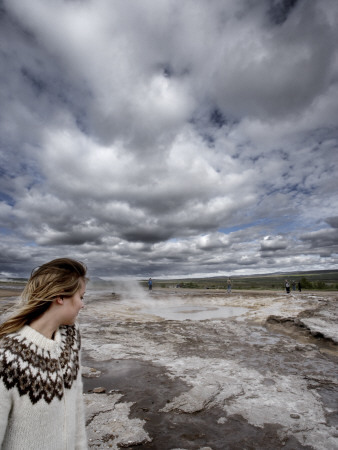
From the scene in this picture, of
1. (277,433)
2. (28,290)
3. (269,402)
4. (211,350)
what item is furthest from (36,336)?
(211,350)

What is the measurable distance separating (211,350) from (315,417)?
3.19 m

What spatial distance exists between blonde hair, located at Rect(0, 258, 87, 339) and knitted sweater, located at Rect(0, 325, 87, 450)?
0.19ft

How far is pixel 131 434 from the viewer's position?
2951mm

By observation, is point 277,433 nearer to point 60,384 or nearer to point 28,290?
point 60,384

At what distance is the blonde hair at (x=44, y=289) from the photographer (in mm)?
1261

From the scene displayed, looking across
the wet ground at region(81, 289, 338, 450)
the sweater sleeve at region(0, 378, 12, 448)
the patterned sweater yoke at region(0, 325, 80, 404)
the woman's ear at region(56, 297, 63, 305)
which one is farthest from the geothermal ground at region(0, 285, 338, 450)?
the woman's ear at region(56, 297, 63, 305)

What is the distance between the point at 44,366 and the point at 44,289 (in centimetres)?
36

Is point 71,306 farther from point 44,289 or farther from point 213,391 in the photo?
point 213,391

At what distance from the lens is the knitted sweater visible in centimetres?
110

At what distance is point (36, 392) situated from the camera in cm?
116

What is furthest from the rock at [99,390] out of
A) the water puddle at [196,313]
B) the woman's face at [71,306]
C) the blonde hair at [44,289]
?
the water puddle at [196,313]

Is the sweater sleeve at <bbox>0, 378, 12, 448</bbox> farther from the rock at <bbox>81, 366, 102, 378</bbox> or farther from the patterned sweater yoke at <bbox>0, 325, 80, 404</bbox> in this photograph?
the rock at <bbox>81, 366, 102, 378</bbox>

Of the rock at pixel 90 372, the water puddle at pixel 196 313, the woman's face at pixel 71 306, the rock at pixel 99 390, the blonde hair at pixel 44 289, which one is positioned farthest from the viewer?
the water puddle at pixel 196 313

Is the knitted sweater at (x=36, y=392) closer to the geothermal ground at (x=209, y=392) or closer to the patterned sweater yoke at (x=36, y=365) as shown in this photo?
the patterned sweater yoke at (x=36, y=365)
